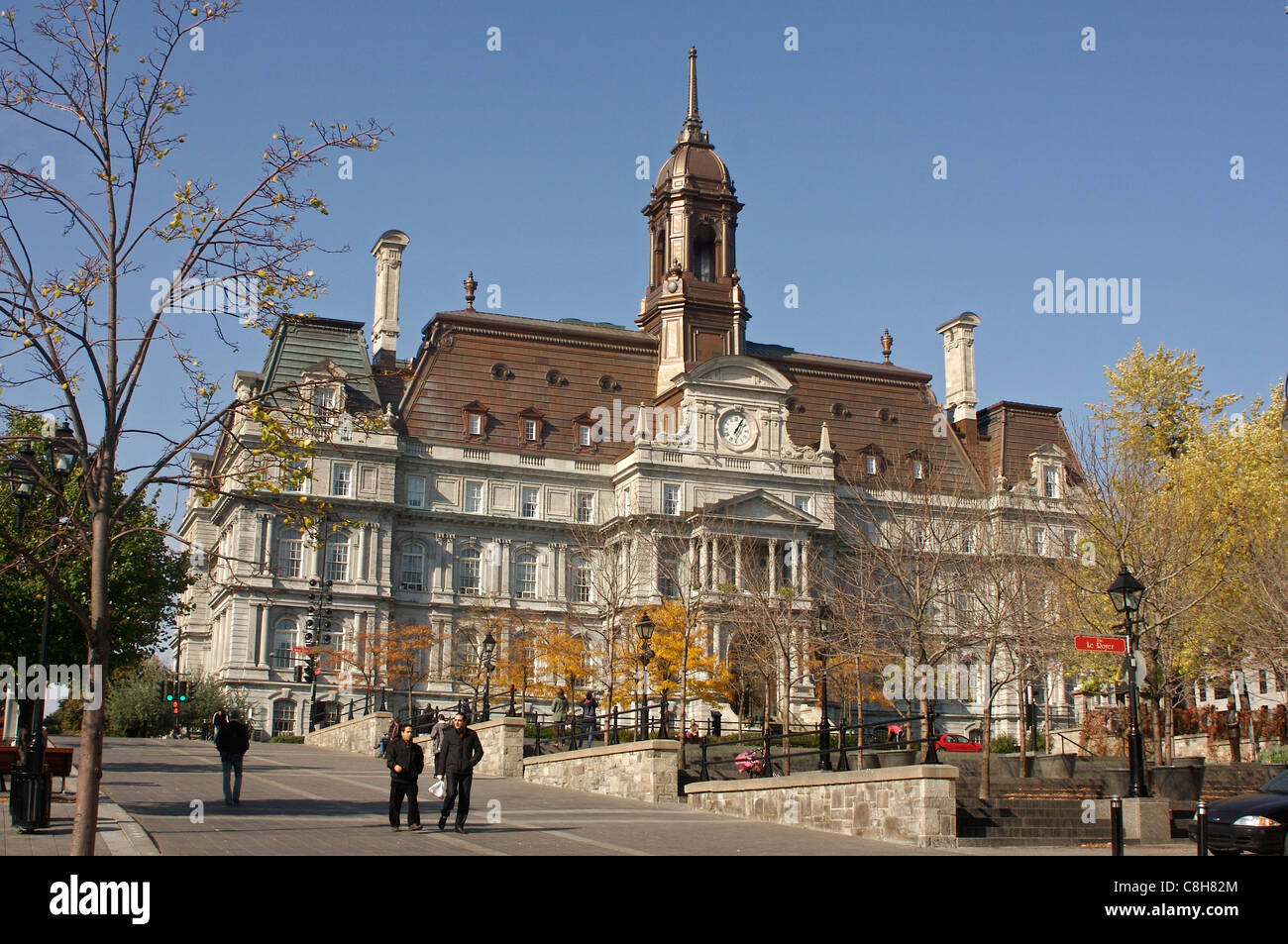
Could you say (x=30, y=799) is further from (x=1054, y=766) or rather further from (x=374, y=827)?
(x=1054, y=766)

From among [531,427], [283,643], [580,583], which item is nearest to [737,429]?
[531,427]

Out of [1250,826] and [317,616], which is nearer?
[1250,826]

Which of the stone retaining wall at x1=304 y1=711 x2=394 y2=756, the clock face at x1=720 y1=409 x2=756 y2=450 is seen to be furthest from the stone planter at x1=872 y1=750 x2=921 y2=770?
the clock face at x1=720 y1=409 x2=756 y2=450

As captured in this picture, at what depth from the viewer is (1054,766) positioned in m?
38.7

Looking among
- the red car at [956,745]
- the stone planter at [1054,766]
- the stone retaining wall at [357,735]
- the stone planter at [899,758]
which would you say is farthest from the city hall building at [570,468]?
the stone planter at [899,758]

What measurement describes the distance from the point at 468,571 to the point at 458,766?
185ft

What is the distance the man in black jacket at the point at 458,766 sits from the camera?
69.8 ft

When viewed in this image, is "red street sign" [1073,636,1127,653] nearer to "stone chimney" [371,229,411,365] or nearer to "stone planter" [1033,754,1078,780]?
"stone planter" [1033,754,1078,780]

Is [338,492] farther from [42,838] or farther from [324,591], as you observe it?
[42,838]

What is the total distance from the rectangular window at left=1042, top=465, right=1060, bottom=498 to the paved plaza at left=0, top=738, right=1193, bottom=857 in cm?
6028

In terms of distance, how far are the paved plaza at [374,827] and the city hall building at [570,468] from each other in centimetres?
3522

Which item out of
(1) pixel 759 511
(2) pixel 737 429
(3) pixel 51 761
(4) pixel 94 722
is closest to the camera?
(4) pixel 94 722

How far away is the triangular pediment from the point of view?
242ft

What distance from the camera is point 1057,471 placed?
287 ft
